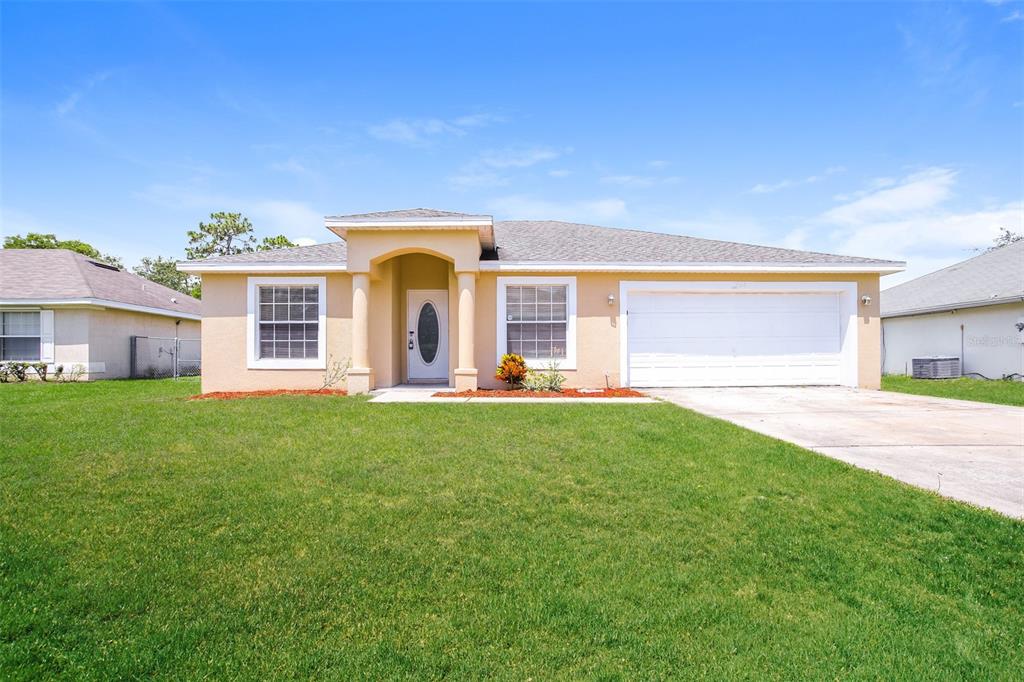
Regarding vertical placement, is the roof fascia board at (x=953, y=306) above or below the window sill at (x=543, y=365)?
above

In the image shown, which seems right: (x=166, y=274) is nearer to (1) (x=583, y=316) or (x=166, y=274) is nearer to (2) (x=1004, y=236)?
(1) (x=583, y=316)

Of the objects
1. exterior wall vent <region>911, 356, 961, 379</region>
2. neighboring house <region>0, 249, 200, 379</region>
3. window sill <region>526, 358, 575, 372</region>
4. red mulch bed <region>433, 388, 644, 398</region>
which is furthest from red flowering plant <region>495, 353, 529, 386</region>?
exterior wall vent <region>911, 356, 961, 379</region>

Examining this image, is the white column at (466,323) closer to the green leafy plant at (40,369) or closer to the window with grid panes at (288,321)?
the window with grid panes at (288,321)

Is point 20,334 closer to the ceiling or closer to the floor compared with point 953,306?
closer to the floor

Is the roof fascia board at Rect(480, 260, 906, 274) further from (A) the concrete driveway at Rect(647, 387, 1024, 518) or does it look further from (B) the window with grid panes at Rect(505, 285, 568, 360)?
(A) the concrete driveway at Rect(647, 387, 1024, 518)

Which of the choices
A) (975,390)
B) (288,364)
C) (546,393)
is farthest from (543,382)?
(975,390)

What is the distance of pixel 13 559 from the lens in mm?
3484

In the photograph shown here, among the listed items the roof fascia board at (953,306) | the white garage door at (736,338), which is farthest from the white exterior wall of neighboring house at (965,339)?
the white garage door at (736,338)

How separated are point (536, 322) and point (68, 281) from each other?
54.1 ft

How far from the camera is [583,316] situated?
38.6 feet

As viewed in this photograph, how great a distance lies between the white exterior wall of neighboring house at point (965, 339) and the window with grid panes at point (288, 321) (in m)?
20.3

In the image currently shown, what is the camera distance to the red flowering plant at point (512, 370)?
11055mm

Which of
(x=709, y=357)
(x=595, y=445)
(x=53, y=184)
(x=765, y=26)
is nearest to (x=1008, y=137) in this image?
(x=765, y=26)

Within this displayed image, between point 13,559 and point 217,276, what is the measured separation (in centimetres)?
952
